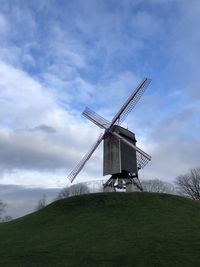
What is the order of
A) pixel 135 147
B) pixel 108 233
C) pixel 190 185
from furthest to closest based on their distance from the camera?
pixel 190 185 → pixel 135 147 → pixel 108 233

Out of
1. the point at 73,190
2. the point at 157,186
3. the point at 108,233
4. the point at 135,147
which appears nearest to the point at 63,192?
the point at 73,190

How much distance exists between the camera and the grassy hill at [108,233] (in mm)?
23297

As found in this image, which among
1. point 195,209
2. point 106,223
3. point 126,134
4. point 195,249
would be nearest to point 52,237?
point 106,223

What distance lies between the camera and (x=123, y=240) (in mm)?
27531

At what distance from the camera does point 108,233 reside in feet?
98.7

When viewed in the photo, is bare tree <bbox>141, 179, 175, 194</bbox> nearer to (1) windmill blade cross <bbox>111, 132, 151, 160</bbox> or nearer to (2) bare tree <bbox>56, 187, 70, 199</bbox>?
(2) bare tree <bbox>56, 187, 70, 199</bbox>

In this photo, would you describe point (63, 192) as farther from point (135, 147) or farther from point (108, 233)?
point (108, 233)

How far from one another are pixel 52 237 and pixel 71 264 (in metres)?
8.76

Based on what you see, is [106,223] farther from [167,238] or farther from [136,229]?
[167,238]

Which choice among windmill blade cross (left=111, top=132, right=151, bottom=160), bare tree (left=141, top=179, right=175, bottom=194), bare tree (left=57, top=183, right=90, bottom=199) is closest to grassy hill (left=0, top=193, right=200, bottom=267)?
windmill blade cross (left=111, top=132, right=151, bottom=160)

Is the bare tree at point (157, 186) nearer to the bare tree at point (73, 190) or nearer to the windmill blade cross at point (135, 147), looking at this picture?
the bare tree at point (73, 190)

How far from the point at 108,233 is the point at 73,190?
6829cm

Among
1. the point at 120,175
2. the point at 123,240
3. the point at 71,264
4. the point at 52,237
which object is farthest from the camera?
the point at 120,175

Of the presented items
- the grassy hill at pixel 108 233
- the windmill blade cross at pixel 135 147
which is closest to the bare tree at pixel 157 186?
the windmill blade cross at pixel 135 147
